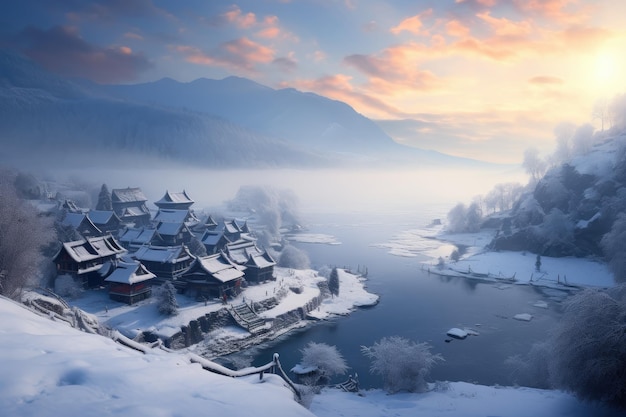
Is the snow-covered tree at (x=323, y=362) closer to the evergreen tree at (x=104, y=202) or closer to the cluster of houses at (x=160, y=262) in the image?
the cluster of houses at (x=160, y=262)

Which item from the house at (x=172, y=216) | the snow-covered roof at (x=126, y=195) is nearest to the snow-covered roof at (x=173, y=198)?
the snow-covered roof at (x=126, y=195)

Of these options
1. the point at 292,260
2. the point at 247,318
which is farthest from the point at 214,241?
the point at 247,318

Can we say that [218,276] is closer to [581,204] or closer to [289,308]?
[289,308]

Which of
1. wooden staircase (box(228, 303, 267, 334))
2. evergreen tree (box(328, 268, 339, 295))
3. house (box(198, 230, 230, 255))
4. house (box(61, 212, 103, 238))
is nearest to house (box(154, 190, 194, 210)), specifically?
house (box(61, 212, 103, 238))

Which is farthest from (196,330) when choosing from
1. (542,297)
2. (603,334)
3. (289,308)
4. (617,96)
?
(617,96)

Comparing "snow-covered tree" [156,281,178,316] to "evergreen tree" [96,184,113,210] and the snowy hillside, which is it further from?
"evergreen tree" [96,184,113,210]

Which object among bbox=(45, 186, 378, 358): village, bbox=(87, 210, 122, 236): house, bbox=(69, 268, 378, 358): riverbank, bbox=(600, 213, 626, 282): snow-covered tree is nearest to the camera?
bbox=(69, 268, 378, 358): riverbank
